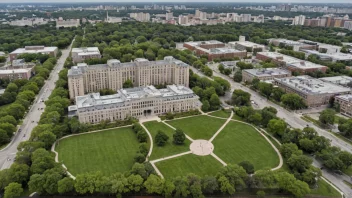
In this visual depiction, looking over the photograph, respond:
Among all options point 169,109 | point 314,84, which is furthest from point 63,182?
point 314,84

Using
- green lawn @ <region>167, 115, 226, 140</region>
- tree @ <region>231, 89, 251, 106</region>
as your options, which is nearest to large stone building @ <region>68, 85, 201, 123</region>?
green lawn @ <region>167, 115, 226, 140</region>

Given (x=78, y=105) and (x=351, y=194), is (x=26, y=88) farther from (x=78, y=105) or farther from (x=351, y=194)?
(x=351, y=194)

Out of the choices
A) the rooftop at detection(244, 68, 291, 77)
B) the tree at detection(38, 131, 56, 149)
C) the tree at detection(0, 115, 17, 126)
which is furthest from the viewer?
the rooftop at detection(244, 68, 291, 77)

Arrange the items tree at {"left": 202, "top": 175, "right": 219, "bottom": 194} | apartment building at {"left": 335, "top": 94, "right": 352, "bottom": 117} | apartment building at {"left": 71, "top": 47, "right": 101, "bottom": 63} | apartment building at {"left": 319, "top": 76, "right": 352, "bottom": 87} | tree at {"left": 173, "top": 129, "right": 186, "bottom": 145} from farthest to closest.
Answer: apartment building at {"left": 71, "top": 47, "right": 101, "bottom": 63} → apartment building at {"left": 319, "top": 76, "right": 352, "bottom": 87} → apartment building at {"left": 335, "top": 94, "right": 352, "bottom": 117} → tree at {"left": 173, "top": 129, "right": 186, "bottom": 145} → tree at {"left": 202, "top": 175, "right": 219, "bottom": 194}

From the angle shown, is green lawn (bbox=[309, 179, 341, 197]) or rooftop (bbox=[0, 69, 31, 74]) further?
rooftop (bbox=[0, 69, 31, 74])

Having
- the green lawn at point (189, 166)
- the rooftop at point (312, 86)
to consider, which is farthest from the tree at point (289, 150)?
the rooftop at point (312, 86)

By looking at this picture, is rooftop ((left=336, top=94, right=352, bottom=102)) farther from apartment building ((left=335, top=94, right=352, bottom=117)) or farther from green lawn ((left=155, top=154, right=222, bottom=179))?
green lawn ((left=155, top=154, right=222, bottom=179))
